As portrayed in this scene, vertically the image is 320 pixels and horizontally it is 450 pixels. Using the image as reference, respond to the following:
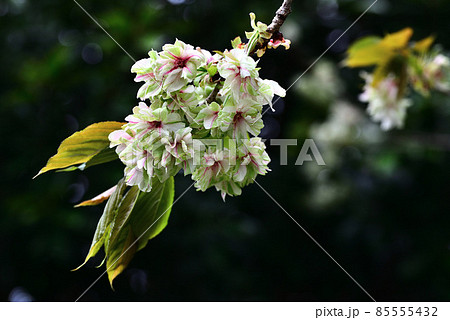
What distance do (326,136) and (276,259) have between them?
0.93m

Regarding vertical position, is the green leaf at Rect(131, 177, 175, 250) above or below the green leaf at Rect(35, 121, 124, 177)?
below

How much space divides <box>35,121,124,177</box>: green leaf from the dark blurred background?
1.16 meters

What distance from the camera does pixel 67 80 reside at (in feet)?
6.48

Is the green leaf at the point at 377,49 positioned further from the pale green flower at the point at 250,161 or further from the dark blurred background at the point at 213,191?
the dark blurred background at the point at 213,191

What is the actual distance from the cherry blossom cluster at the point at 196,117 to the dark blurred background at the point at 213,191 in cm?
122

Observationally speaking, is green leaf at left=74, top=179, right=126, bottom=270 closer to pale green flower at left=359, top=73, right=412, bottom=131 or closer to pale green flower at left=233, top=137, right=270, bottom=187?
pale green flower at left=233, top=137, right=270, bottom=187

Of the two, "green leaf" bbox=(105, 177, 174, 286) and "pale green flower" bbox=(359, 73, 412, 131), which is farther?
"pale green flower" bbox=(359, 73, 412, 131)

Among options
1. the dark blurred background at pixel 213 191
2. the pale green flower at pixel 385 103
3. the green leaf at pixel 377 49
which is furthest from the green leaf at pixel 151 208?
the dark blurred background at pixel 213 191

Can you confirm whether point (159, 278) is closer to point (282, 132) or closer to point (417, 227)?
point (282, 132)

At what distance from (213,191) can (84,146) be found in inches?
70.3

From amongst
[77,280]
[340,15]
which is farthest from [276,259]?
[340,15]

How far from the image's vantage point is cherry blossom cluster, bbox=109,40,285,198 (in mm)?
505

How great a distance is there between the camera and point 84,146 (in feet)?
1.97

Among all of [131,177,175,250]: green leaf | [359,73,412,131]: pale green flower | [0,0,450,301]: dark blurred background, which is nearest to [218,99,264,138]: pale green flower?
[131,177,175,250]: green leaf
